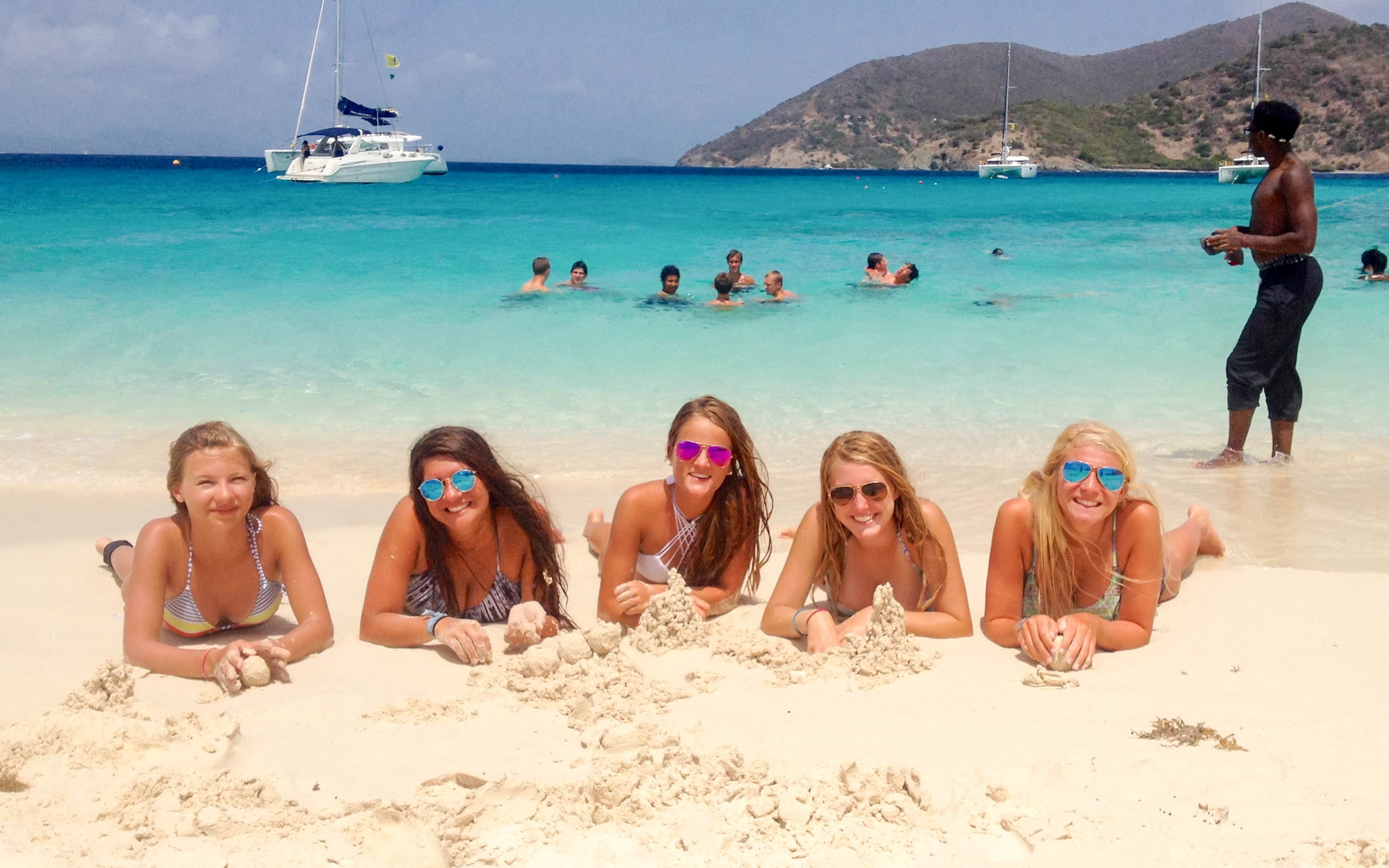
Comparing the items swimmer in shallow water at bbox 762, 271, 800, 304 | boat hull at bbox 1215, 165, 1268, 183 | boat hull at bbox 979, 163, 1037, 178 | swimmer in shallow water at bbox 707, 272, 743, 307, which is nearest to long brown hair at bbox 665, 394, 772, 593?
swimmer in shallow water at bbox 707, 272, 743, 307

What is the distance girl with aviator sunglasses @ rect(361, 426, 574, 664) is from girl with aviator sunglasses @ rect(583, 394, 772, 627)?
253 mm

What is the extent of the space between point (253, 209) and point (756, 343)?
23354 millimetres

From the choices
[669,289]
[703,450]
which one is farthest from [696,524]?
[669,289]

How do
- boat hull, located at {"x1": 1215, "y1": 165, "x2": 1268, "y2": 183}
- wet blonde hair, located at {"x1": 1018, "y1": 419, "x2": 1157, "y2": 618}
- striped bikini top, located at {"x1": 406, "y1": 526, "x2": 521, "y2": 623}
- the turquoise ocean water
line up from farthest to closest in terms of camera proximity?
boat hull, located at {"x1": 1215, "y1": 165, "x2": 1268, "y2": 183}
the turquoise ocean water
striped bikini top, located at {"x1": 406, "y1": 526, "x2": 521, "y2": 623}
wet blonde hair, located at {"x1": 1018, "y1": 419, "x2": 1157, "y2": 618}

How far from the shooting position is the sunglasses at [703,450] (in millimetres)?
3811

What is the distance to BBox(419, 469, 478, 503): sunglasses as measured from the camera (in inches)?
144

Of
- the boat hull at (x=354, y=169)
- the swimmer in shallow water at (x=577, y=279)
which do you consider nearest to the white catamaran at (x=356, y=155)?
the boat hull at (x=354, y=169)

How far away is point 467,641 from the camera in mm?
3570

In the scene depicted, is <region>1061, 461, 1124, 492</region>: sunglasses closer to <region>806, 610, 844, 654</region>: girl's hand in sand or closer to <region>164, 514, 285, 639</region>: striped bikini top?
<region>806, 610, 844, 654</region>: girl's hand in sand

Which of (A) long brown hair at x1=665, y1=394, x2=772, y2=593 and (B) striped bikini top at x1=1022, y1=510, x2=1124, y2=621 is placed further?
(A) long brown hair at x1=665, y1=394, x2=772, y2=593

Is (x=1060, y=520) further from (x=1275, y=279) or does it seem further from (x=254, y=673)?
(x=1275, y=279)

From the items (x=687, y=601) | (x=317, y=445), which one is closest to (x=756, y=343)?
(x=317, y=445)

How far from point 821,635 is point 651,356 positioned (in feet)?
23.2

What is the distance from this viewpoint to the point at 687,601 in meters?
3.73
